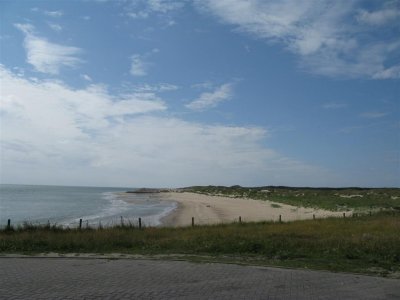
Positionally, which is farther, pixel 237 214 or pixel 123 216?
pixel 123 216

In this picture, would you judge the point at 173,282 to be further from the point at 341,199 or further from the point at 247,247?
the point at 341,199

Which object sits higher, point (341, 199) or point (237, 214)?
point (341, 199)

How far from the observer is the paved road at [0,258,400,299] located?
839 centimetres

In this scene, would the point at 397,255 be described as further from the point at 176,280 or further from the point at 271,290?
the point at 176,280

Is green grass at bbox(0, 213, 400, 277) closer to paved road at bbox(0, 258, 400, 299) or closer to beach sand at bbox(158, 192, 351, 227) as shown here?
paved road at bbox(0, 258, 400, 299)

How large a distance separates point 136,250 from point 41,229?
7118mm

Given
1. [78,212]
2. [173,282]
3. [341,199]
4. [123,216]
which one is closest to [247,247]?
[173,282]

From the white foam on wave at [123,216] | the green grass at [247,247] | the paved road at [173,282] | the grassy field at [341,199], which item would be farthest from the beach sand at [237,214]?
the paved road at [173,282]

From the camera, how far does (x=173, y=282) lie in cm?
950

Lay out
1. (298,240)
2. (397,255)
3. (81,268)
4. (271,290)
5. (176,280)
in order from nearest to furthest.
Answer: (271,290) < (176,280) < (81,268) < (397,255) < (298,240)

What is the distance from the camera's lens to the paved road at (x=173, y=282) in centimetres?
839

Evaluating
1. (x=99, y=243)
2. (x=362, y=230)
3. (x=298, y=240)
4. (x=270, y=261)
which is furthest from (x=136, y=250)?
(x=362, y=230)

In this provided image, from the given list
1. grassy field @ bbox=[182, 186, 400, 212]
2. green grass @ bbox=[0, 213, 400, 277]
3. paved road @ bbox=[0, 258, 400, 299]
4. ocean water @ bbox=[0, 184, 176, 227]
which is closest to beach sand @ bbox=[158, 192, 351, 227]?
ocean water @ bbox=[0, 184, 176, 227]

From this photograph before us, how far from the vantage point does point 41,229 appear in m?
19.7
